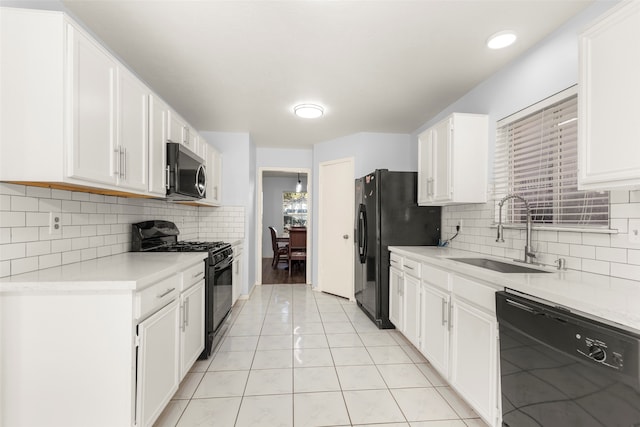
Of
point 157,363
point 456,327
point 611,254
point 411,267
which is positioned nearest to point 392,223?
point 411,267

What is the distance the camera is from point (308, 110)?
10.3ft

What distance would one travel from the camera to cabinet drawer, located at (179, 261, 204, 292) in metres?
1.90

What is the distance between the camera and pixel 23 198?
1396 mm

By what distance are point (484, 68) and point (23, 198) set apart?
3.21 meters

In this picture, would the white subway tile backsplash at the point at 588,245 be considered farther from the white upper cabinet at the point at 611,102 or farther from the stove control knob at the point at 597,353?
the stove control knob at the point at 597,353

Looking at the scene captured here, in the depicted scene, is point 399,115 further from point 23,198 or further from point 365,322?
point 23,198

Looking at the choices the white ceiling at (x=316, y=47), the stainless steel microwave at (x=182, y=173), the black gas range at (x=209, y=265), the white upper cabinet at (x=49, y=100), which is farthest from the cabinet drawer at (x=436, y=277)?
the white upper cabinet at (x=49, y=100)

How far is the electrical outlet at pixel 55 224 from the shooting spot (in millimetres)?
1562

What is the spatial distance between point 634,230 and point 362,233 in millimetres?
2356

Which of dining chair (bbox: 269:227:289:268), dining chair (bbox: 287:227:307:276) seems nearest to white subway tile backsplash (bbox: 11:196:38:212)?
dining chair (bbox: 287:227:307:276)

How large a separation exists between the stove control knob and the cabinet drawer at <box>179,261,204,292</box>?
2.07 m

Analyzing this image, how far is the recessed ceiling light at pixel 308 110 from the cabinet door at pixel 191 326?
2060 millimetres

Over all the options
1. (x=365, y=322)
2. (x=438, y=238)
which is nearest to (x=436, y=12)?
(x=438, y=238)

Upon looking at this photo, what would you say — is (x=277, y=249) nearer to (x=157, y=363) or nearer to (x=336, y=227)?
(x=336, y=227)
